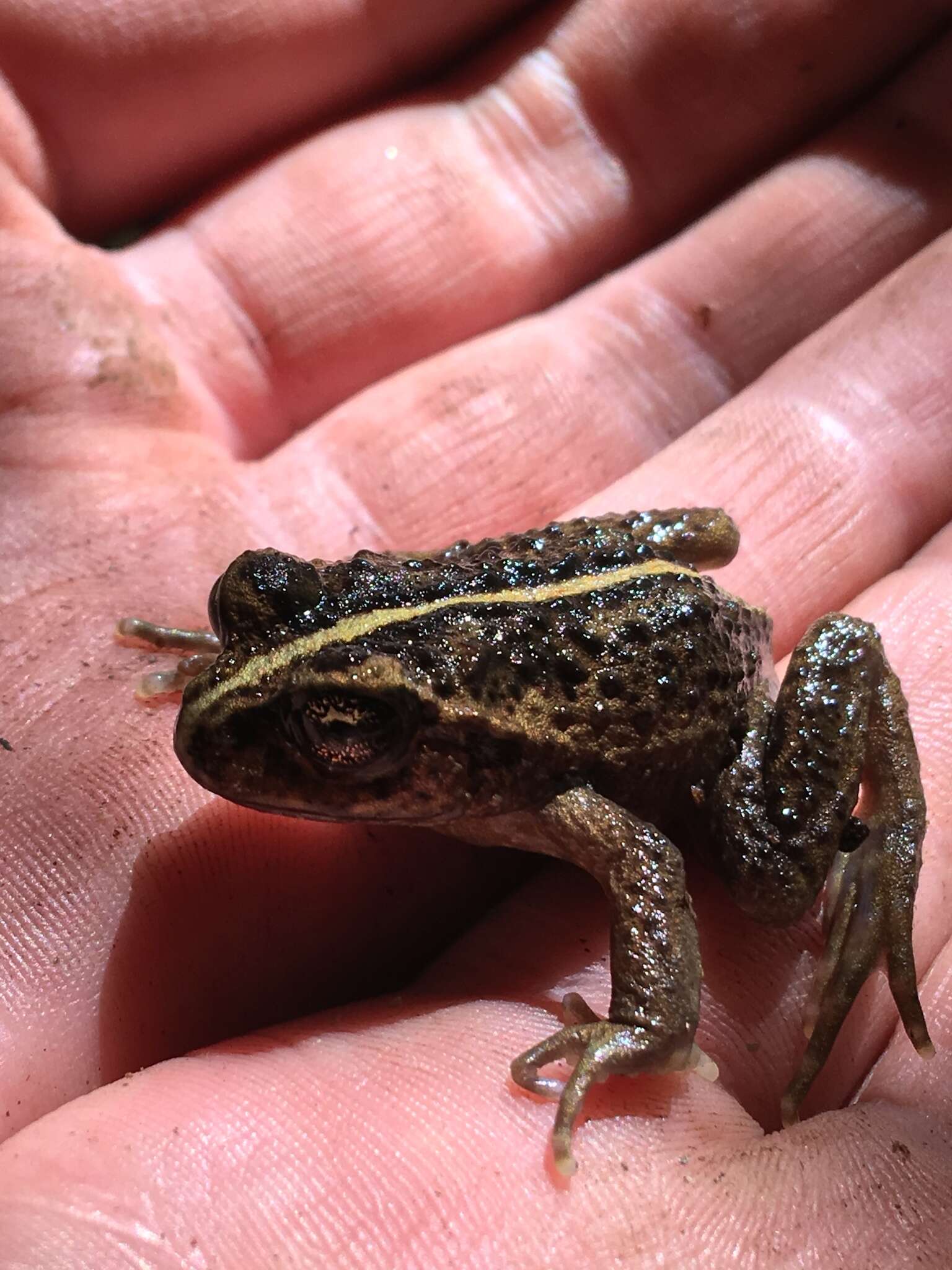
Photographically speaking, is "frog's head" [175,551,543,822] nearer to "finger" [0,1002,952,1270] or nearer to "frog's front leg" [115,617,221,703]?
"frog's front leg" [115,617,221,703]

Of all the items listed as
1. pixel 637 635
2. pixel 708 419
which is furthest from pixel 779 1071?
pixel 708 419

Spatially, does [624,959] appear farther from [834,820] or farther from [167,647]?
[167,647]

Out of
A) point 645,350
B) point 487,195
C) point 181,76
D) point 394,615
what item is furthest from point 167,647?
point 487,195

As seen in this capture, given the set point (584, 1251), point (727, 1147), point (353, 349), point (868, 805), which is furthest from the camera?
point (353, 349)

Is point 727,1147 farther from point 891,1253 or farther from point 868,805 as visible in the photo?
point 868,805

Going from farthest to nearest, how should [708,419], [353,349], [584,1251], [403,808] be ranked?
1. [353,349]
2. [708,419]
3. [403,808]
4. [584,1251]

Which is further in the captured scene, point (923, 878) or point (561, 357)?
point (561, 357)
